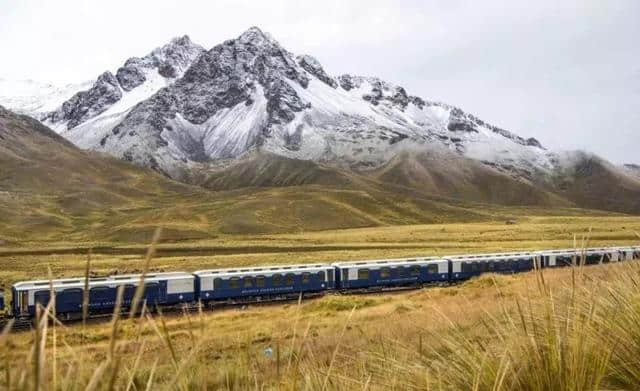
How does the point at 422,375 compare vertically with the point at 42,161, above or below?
below

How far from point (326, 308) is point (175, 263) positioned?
36.1m

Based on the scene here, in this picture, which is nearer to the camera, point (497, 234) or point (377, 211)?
point (497, 234)

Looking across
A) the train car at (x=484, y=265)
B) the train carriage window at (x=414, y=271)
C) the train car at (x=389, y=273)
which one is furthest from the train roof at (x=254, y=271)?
the train car at (x=484, y=265)

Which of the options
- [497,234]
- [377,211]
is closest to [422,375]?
[497,234]

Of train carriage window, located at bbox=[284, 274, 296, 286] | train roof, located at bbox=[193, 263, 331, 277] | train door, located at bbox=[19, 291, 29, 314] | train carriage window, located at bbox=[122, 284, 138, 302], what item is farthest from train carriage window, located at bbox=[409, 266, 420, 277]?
train door, located at bbox=[19, 291, 29, 314]

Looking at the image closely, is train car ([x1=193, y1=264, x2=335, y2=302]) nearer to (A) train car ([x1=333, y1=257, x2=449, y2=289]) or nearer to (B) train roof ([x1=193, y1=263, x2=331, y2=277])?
(B) train roof ([x1=193, y1=263, x2=331, y2=277])

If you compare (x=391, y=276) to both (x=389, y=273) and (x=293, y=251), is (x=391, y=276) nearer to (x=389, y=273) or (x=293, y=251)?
(x=389, y=273)

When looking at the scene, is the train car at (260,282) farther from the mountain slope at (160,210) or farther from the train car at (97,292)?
the mountain slope at (160,210)

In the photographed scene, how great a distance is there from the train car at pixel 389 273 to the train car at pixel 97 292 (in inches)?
405

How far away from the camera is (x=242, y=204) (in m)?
143

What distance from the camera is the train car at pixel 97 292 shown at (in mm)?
28328

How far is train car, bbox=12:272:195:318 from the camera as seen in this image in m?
28.3

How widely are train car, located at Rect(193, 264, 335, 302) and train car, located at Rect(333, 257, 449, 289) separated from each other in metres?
1.10

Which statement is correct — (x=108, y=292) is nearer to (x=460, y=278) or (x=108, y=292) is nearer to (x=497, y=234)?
(x=460, y=278)
